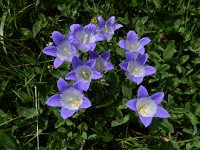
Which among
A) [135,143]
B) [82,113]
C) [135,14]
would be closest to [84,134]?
[82,113]

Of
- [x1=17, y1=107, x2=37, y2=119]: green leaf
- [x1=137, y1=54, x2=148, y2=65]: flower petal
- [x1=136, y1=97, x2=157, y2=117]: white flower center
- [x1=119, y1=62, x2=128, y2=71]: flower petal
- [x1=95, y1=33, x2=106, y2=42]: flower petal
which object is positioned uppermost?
[x1=95, y1=33, x2=106, y2=42]: flower petal

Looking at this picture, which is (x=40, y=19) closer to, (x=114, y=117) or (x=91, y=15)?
(x=91, y=15)

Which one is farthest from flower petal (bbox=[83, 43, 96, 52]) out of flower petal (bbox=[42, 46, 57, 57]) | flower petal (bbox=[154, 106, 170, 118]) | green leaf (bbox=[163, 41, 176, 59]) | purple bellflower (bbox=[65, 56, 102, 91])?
green leaf (bbox=[163, 41, 176, 59])

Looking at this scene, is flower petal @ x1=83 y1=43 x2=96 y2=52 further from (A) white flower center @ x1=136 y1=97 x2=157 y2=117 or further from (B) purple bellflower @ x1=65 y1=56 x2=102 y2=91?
(A) white flower center @ x1=136 y1=97 x2=157 y2=117

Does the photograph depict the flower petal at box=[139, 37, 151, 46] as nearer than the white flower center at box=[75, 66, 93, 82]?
No

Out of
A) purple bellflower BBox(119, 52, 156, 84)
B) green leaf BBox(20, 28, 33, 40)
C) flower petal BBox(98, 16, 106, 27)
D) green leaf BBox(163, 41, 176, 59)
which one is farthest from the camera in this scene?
green leaf BBox(20, 28, 33, 40)

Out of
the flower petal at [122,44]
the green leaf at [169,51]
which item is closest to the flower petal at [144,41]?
the flower petal at [122,44]

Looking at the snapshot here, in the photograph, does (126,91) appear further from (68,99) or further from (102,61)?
(68,99)

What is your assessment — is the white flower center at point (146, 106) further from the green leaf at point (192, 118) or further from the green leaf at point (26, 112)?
the green leaf at point (26, 112)
